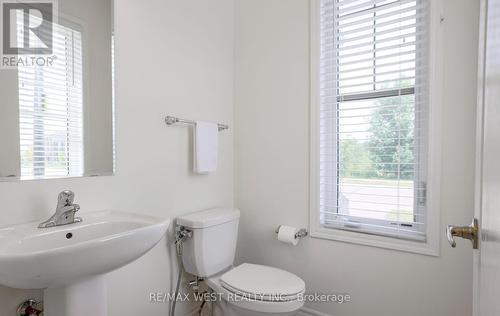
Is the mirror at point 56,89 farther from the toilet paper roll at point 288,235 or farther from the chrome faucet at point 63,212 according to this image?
the toilet paper roll at point 288,235

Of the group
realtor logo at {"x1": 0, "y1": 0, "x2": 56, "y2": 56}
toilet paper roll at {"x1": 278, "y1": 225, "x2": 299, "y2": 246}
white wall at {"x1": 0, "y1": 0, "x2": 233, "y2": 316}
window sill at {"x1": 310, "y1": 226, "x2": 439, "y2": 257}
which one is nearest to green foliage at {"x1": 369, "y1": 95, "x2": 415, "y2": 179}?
window sill at {"x1": 310, "y1": 226, "x2": 439, "y2": 257}

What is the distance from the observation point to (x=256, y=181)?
1.97m

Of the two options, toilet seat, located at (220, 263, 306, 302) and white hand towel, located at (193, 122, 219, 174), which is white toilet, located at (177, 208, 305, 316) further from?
white hand towel, located at (193, 122, 219, 174)

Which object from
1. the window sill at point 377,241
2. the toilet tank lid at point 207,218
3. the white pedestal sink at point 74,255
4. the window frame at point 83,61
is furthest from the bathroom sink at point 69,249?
the window sill at point 377,241

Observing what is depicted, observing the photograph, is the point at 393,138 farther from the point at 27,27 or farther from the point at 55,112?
the point at 27,27

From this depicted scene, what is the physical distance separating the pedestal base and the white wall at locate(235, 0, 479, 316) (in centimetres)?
116

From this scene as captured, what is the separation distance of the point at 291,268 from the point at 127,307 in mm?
1021

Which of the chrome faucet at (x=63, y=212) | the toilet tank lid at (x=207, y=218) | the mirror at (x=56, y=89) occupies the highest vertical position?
the mirror at (x=56, y=89)

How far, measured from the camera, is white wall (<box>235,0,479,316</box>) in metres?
1.30

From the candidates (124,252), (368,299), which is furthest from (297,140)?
(124,252)

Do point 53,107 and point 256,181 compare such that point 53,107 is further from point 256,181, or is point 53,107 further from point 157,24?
point 256,181

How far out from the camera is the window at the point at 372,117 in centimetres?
143

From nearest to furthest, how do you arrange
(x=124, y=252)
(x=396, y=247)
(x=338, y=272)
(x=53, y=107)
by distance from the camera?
(x=124, y=252), (x=53, y=107), (x=396, y=247), (x=338, y=272)

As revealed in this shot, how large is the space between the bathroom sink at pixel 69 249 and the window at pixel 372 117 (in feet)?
3.69
